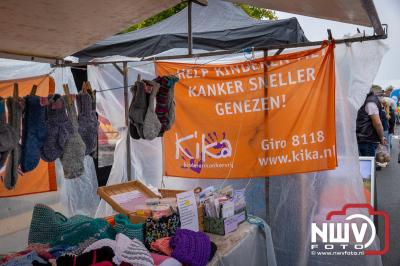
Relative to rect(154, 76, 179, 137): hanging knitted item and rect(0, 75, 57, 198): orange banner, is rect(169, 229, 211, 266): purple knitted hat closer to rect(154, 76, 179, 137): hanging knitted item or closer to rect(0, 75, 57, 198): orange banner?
rect(154, 76, 179, 137): hanging knitted item

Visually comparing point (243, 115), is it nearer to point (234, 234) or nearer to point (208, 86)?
point (208, 86)

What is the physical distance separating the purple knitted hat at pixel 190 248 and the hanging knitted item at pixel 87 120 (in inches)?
36.0

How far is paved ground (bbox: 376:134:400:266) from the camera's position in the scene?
379 centimetres

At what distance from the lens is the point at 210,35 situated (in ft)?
15.6

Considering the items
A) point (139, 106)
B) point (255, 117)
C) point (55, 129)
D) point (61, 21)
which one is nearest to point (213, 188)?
point (255, 117)

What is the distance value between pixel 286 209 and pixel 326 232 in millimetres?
377

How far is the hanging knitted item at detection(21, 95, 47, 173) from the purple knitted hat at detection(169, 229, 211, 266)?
3.14 feet

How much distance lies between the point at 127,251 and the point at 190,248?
40 centimetres

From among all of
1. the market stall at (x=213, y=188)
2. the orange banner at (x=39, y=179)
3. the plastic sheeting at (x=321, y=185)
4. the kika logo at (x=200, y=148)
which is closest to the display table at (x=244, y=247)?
the market stall at (x=213, y=188)

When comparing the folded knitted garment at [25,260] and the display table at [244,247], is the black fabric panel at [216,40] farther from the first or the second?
the folded knitted garment at [25,260]

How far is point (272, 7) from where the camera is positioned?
258cm

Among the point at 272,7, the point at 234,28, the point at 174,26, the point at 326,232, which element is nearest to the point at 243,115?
the point at 272,7

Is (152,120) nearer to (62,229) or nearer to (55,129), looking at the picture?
(55,129)

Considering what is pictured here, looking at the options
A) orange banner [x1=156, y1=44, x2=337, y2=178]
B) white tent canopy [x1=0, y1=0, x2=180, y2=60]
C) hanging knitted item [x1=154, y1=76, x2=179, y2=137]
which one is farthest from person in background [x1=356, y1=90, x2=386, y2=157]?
white tent canopy [x1=0, y1=0, x2=180, y2=60]
